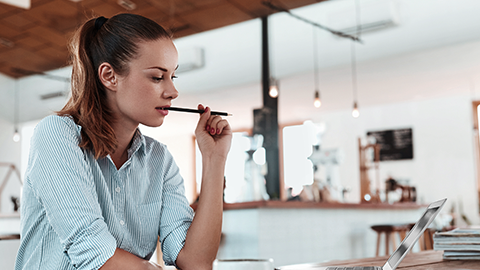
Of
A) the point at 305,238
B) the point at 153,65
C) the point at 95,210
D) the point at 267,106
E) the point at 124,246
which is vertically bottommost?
the point at 305,238

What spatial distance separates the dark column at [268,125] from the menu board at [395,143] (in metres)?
4.03

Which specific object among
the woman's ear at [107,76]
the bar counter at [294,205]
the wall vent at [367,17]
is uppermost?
the wall vent at [367,17]

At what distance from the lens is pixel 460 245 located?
4.12ft

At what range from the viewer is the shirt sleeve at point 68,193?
1.07 meters

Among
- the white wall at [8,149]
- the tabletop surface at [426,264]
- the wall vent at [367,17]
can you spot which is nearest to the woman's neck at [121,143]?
the tabletop surface at [426,264]

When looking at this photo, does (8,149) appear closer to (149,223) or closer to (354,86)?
(354,86)

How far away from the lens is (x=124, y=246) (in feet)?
4.08

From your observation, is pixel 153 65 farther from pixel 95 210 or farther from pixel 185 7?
pixel 185 7

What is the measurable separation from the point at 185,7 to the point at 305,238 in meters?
3.29

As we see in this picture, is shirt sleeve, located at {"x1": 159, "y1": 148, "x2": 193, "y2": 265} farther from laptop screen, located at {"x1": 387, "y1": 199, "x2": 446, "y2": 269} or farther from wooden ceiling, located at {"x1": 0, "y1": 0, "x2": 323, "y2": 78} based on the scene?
wooden ceiling, located at {"x1": 0, "y1": 0, "x2": 323, "y2": 78}

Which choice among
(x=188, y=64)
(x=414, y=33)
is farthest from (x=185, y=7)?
(x=414, y=33)

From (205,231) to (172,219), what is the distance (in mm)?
121

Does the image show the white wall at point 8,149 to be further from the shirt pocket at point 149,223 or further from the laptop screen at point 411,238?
the laptop screen at point 411,238

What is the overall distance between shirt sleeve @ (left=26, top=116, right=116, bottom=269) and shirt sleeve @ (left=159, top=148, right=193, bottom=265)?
0.28m
